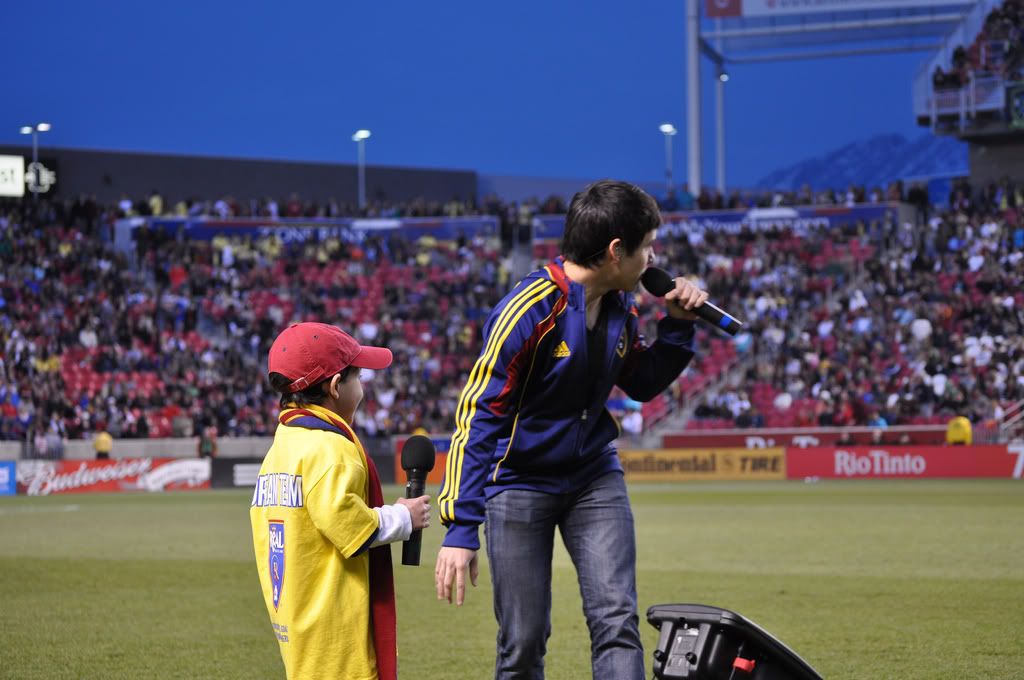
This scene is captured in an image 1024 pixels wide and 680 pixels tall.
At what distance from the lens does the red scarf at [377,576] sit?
4.63 m

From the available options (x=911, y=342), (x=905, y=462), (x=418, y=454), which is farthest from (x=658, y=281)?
(x=911, y=342)

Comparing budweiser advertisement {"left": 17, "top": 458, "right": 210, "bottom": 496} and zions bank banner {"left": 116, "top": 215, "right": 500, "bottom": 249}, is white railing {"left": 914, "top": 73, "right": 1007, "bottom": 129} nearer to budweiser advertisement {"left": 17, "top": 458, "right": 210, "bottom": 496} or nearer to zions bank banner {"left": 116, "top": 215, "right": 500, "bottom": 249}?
zions bank banner {"left": 116, "top": 215, "right": 500, "bottom": 249}

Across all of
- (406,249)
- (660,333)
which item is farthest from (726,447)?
(660,333)

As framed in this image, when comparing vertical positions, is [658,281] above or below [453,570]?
above

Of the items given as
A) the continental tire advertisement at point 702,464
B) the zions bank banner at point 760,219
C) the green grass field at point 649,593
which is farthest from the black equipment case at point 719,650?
the zions bank banner at point 760,219

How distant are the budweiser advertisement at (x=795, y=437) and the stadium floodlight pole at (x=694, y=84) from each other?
18236 millimetres

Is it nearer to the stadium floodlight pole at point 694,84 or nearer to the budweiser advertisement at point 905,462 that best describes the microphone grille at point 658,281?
the budweiser advertisement at point 905,462

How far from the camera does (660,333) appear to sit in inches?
213

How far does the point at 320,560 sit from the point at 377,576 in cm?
22

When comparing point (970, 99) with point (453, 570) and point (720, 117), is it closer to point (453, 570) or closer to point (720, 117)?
point (720, 117)

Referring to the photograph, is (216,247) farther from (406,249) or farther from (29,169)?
(29,169)

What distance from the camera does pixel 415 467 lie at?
15.2 ft

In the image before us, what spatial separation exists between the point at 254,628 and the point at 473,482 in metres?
6.02

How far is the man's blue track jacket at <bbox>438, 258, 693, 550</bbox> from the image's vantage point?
4.76m
